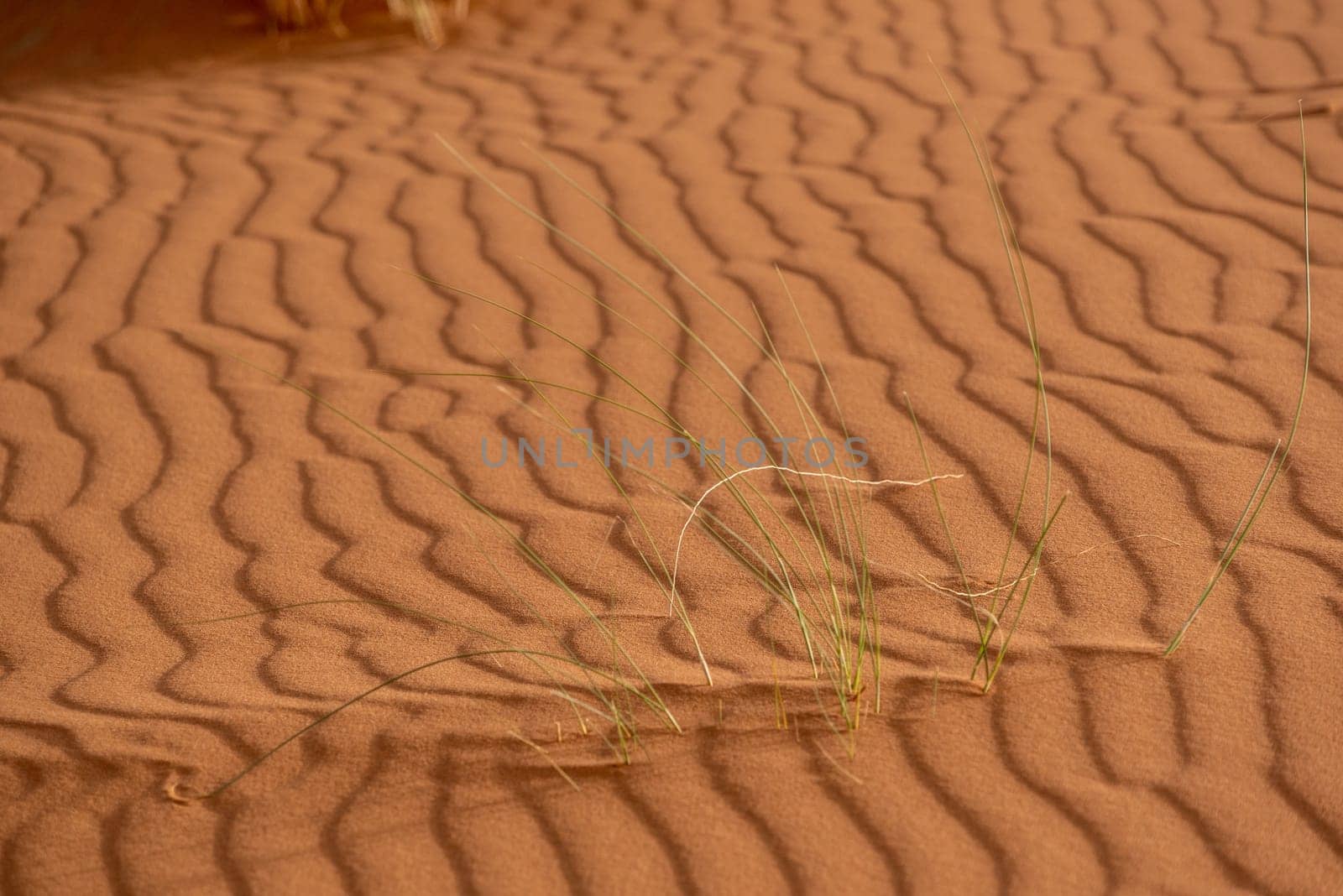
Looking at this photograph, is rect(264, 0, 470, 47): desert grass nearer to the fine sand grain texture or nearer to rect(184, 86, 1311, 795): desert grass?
the fine sand grain texture

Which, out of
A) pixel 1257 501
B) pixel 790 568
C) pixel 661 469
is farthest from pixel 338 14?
pixel 1257 501

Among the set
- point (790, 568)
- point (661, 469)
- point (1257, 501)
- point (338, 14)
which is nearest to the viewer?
point (790, 568)

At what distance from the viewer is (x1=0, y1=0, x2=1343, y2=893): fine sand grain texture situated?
73.9 inches

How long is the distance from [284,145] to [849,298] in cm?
241

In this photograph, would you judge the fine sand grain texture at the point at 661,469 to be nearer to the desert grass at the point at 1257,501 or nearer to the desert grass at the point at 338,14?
the desert grass at the point at 1257,501

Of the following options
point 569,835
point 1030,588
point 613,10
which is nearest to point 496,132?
point 613,10

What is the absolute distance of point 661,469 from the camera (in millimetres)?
2904

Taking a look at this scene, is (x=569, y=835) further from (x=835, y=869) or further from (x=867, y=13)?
(x=867, y=13)

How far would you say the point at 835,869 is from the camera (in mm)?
1776

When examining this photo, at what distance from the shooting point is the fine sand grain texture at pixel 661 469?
6.15 ft

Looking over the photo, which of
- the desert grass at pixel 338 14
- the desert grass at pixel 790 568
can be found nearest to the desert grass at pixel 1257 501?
the desert grass at pixel 790 568

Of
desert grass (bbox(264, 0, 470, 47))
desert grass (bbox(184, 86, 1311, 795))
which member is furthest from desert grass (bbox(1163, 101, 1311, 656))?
desert grass (bbox(264, 0, 470, 47))

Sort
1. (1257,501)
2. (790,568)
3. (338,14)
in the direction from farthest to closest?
1. (338,14)
2. (1257,501)
3. (790,568)

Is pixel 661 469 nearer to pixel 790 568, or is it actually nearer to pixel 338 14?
pixel 790 568
